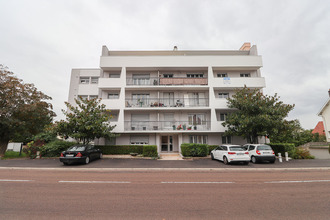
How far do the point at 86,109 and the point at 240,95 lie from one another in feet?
52.0

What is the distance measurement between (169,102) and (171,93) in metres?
1.36

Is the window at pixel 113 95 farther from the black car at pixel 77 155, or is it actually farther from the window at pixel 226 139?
the window at pixel 226 139

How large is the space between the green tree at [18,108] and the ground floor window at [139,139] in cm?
1042

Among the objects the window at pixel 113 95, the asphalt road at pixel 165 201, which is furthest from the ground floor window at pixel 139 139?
the asphalt road at pixel 165 201

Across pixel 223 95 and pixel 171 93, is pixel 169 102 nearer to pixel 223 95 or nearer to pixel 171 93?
pixel 171 93

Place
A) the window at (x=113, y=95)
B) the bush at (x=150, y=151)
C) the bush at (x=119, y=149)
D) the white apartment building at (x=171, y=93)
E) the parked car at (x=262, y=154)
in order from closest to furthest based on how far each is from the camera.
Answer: the parked car at (x=262, y=154) → the bush at (x=150, y=151) → the bush at (x=119, y=149) → the white apartment building at (x=171, y=93) → the window at (x=113, y=95)

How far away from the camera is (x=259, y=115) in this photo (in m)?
14.9

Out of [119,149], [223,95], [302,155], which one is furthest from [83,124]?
[302,155]

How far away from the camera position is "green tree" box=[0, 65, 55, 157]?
620 inches

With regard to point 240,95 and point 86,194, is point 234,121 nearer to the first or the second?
point 240,95

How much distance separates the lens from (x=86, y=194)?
5.31 m

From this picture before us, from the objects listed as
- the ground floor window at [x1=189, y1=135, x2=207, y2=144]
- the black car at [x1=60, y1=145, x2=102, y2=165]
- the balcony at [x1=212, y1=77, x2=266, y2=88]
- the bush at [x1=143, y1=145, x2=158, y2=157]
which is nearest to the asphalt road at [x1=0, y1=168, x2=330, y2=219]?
the black car at [x1=60, y1=145, x2=102, y2=165]

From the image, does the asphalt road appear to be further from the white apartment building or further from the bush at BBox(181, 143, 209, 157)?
the white apartment building

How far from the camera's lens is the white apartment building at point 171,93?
18812mm
